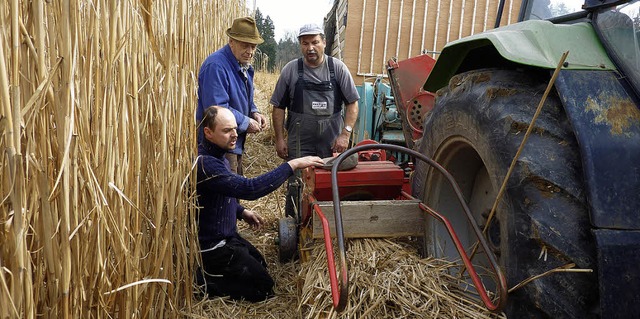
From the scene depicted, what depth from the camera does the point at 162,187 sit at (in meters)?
1.95

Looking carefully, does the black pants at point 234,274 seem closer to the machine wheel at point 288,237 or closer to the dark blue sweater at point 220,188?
the dark blue sweater at point 220,188

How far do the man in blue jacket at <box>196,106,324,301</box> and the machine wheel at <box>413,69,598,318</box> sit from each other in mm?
879

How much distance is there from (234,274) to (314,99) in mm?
1860

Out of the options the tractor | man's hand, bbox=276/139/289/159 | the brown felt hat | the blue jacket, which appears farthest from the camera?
man's hand, bbox=276/139/289/159

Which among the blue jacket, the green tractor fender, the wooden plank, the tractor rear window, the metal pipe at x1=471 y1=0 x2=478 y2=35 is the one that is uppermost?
the metal pipe at x1=471 y1=0 x2=478 y2=35

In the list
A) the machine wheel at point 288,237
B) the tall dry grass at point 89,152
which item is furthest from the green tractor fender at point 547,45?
the machine wheel at point 288,237

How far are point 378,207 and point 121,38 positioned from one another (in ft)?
4.14

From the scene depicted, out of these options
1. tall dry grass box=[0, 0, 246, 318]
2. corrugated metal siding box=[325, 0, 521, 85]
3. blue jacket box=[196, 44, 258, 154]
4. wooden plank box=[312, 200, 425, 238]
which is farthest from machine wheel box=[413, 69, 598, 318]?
corrugated metal siding box=[325, 0, 521, 85]

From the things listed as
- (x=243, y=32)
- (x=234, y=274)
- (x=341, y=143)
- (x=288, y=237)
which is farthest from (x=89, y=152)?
(x=341, y=143)

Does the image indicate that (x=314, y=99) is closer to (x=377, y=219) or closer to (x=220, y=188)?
(x=220, y=188)

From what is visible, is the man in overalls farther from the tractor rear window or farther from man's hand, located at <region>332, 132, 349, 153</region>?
the tractor rear window

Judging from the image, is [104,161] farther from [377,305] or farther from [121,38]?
[377,305]

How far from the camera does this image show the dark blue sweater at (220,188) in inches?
99.9

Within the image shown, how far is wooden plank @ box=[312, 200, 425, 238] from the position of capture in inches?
90.1
